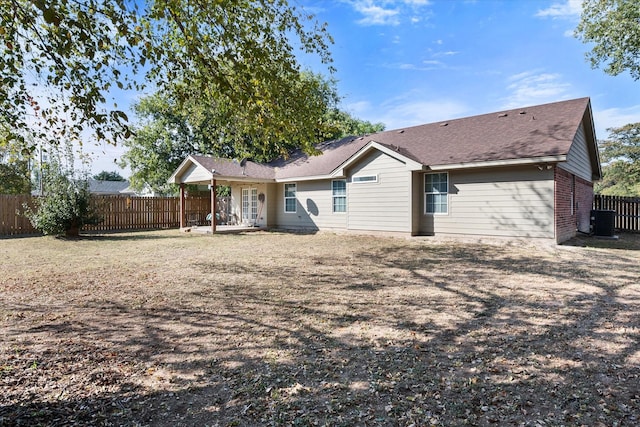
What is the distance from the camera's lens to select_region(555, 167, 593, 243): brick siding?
418 inches

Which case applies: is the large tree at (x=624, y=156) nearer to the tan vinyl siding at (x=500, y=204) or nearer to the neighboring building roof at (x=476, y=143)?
the neighboring building roof at (x=476, y=143)

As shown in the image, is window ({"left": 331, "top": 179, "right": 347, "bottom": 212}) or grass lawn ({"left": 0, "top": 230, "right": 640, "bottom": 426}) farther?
window ({"left": 331, "top": 179, "right": 347, "bottom": 212})

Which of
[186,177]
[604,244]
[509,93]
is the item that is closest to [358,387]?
[604,244]

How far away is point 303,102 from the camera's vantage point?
6836 millimetres

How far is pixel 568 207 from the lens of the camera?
11836 mm

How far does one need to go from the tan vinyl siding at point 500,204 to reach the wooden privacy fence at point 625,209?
24.9 feet

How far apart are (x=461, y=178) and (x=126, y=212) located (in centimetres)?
1554

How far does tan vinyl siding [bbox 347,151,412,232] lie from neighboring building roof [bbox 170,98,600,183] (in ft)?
1.67

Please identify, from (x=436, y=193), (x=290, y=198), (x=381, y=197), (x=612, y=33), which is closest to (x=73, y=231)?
(x=290, y=198)

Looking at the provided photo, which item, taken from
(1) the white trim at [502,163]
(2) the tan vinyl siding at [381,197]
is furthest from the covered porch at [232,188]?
(1) the white trim at [502,163]

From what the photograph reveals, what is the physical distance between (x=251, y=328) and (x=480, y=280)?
4.35m

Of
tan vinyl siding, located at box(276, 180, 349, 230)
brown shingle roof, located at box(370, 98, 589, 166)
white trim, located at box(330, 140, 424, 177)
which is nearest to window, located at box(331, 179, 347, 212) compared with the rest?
tan vinyl siding, located at box(276, 180, 349, 230)

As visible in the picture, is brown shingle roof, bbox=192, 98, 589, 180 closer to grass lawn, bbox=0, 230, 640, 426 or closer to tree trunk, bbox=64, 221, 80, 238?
grass lawn, bbox=0, 230, 640, 426

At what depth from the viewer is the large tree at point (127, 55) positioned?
157 inches
